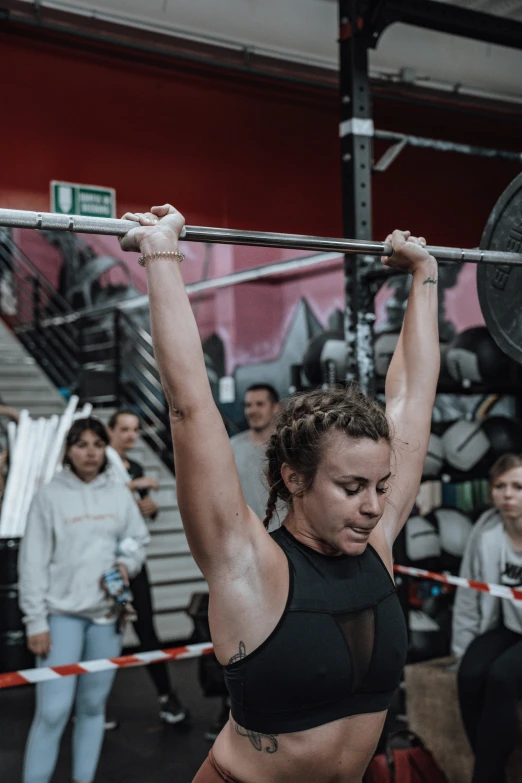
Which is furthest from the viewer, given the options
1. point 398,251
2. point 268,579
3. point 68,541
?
point 68,541

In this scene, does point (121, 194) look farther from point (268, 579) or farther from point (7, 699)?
point (268, 579)

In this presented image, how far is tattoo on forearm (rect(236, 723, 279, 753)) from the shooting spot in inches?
49.6

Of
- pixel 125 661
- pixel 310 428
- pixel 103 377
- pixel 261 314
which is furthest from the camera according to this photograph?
pixel 103 377

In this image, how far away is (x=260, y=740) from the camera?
50.1 inches

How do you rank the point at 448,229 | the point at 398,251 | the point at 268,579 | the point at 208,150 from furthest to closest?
the point at 448,229 → the point at 208,150 → the point at 398,251 → the point at 268,579

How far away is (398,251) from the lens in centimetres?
181

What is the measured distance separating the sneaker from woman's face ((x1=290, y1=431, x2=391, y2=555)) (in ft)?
9.93

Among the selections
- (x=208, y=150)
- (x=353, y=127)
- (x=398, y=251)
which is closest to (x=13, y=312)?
(x=208, y=150)

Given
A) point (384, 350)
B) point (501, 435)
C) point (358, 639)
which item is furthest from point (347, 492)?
point (501, 435)

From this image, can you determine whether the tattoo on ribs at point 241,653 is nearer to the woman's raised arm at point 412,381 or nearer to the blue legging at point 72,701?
the woman's raised arm at point 412,381

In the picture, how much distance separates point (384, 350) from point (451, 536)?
3.17ft

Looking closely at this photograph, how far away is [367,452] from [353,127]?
69.8 inches

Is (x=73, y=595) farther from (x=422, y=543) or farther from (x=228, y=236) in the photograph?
(x=228, y=236)

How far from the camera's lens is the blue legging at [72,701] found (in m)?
2.94
